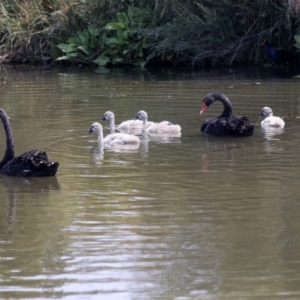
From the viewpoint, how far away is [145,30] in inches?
749

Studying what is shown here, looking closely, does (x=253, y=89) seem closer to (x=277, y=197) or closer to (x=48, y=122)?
(x=48, y=122)

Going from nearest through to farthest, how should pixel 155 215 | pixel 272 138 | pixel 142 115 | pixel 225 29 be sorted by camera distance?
pixel 155 215
pixel 272 138
pixel 142 115
pixel 225 29

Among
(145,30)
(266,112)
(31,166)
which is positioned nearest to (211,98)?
(266,112)

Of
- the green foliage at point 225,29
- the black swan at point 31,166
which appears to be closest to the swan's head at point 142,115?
the black swan at point 31,166

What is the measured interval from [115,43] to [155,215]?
13.3 metres

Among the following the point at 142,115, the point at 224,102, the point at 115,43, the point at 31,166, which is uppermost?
the point at 115,43

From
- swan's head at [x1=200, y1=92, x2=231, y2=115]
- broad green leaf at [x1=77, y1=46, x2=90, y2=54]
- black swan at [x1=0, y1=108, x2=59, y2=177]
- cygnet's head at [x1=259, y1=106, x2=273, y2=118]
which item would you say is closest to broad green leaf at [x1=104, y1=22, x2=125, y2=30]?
broad green leaf at [x1=77, y1=46, x2=90, y2=54]

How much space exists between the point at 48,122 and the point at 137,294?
21.9 feet

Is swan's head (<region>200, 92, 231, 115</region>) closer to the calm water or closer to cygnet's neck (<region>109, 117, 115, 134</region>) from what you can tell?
the calm water

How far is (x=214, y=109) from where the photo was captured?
13047 millimetres

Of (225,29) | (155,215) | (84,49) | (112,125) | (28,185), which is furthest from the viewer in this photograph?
(84,49)

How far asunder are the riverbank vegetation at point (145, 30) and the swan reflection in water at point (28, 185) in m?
10.1

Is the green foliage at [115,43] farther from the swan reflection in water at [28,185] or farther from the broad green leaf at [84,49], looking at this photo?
the swan reflection in water at [28,185]

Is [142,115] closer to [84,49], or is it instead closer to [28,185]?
[28,185]
